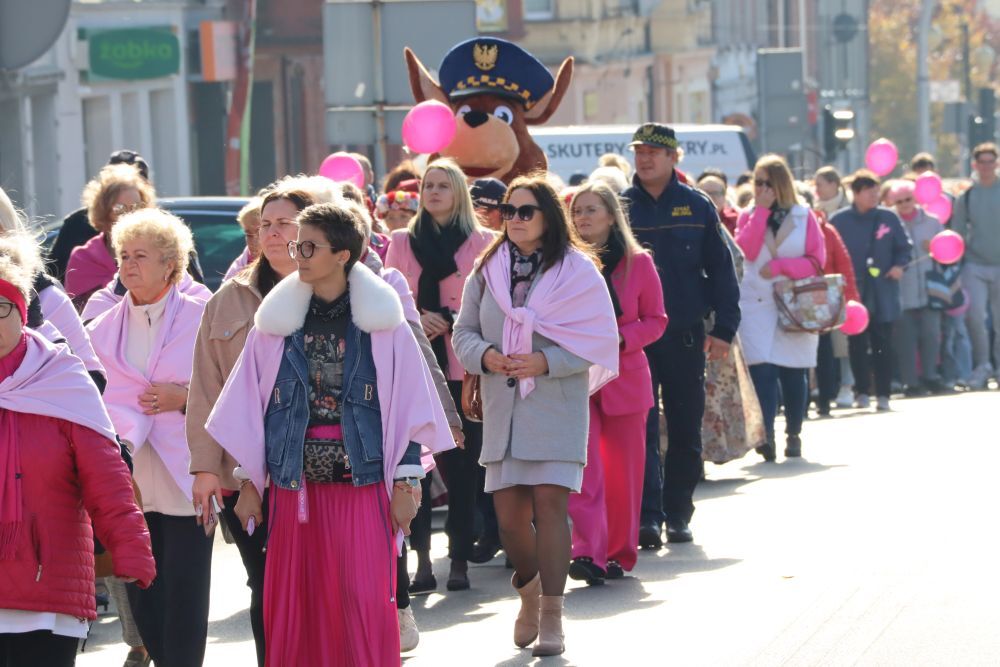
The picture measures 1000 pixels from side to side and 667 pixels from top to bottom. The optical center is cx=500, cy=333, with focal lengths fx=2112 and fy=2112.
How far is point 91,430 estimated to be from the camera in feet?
19.6

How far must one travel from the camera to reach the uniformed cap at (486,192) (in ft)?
35.2

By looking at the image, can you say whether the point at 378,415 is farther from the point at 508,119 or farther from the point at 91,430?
the point at 508,119

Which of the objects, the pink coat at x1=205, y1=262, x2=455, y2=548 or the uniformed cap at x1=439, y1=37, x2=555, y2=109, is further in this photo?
the uniformed cap at x1=439, y1=37, x2=555, y2=109

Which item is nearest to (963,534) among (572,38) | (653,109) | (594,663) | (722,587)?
(722,587)

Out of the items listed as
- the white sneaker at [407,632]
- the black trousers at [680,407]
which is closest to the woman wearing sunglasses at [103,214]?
the white sneaker at [407,632]

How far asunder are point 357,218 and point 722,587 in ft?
11.0

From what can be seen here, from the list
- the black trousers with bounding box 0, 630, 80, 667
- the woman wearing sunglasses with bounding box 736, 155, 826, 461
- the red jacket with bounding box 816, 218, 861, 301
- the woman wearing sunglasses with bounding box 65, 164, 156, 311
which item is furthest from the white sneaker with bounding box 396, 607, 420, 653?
the red jacket with bounding box 816, 218, 861, 301

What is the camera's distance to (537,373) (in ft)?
27.3

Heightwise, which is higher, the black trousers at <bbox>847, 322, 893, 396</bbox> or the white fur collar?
the white fur collar

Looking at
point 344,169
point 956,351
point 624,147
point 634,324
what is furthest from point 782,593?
point 956,351

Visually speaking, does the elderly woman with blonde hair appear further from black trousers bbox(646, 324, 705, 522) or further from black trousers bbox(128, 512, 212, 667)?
black trousers bbox(646, 324, 705, 522)

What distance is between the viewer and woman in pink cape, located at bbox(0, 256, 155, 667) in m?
5.84

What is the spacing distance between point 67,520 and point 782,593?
4194 millimetres

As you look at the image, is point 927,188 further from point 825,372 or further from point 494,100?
point 494,100
